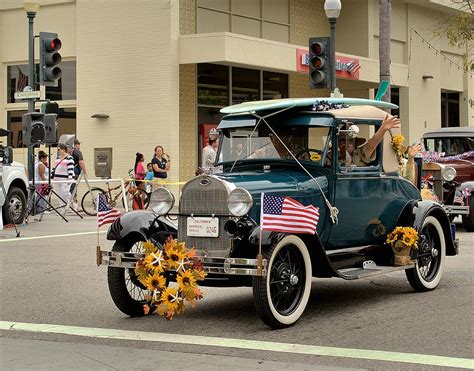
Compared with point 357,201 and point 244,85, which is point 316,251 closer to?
point 357,201

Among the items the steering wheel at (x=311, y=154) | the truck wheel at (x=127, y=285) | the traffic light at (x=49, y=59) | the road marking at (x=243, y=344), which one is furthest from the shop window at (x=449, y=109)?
the road marking at (x=243, y=344)

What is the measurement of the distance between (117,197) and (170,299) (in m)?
15.6

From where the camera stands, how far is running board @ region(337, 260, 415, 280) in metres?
8.45

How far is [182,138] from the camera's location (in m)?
27.5

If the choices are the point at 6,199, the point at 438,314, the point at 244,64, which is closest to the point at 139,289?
the point at 438,314

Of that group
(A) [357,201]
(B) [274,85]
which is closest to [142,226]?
(A) [357,201]

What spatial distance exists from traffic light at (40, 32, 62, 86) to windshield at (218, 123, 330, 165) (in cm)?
1054

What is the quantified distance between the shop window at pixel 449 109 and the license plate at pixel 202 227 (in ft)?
112

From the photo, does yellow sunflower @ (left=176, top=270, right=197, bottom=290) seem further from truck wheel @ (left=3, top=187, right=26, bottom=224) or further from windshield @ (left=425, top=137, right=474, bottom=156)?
windshield @ (left=425, top=137, right=474, bottom=156)

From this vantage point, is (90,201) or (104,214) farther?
(90,201)

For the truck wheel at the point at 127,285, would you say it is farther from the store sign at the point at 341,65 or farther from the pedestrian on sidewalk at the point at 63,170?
the store sign at the point at 341,65

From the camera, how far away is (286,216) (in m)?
7.52

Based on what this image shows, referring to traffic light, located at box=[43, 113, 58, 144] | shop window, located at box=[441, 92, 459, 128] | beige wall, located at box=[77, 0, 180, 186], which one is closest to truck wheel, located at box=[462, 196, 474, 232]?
traffic light, located at box=[43, 113, 58, 144]

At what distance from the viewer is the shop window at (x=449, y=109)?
40634mm
